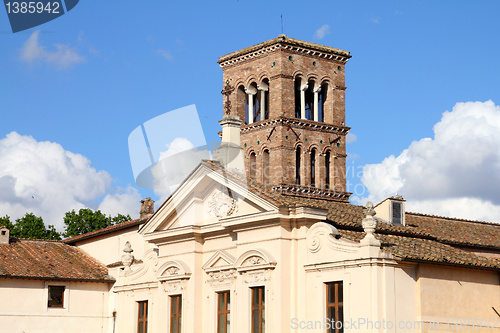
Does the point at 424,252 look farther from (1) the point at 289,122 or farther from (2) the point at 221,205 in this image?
(1) the point at 289,122

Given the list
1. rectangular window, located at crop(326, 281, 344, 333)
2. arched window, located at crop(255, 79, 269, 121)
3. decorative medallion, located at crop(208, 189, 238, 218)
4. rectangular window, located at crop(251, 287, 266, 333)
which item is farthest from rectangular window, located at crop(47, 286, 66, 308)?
arched window, located at crop(255, 79, 269, 121)

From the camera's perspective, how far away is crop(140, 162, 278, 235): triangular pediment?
97.9 feet

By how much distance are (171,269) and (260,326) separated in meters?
4.67

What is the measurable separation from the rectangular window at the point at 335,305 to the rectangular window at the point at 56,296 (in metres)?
15.6

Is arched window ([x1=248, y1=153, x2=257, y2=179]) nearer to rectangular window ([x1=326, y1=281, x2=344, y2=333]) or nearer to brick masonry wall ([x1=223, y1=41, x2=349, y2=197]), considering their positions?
brick masonry wall ([x1=223, y1=41, x2=349, y2=197])

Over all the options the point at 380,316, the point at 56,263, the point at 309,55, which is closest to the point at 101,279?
the point at 56,263

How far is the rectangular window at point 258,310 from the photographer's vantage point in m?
28.9

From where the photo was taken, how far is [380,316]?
84.5ft

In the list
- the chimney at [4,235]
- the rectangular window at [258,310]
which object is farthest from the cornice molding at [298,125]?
the rectangular window at [258,310]

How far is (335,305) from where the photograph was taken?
2720 cm

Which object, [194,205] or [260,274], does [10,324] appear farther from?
[260,274]

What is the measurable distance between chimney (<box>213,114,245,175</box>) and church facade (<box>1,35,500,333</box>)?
5 cm

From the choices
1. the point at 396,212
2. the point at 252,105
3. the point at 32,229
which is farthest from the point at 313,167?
the point at 396,212

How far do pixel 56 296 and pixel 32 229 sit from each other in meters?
21.7
